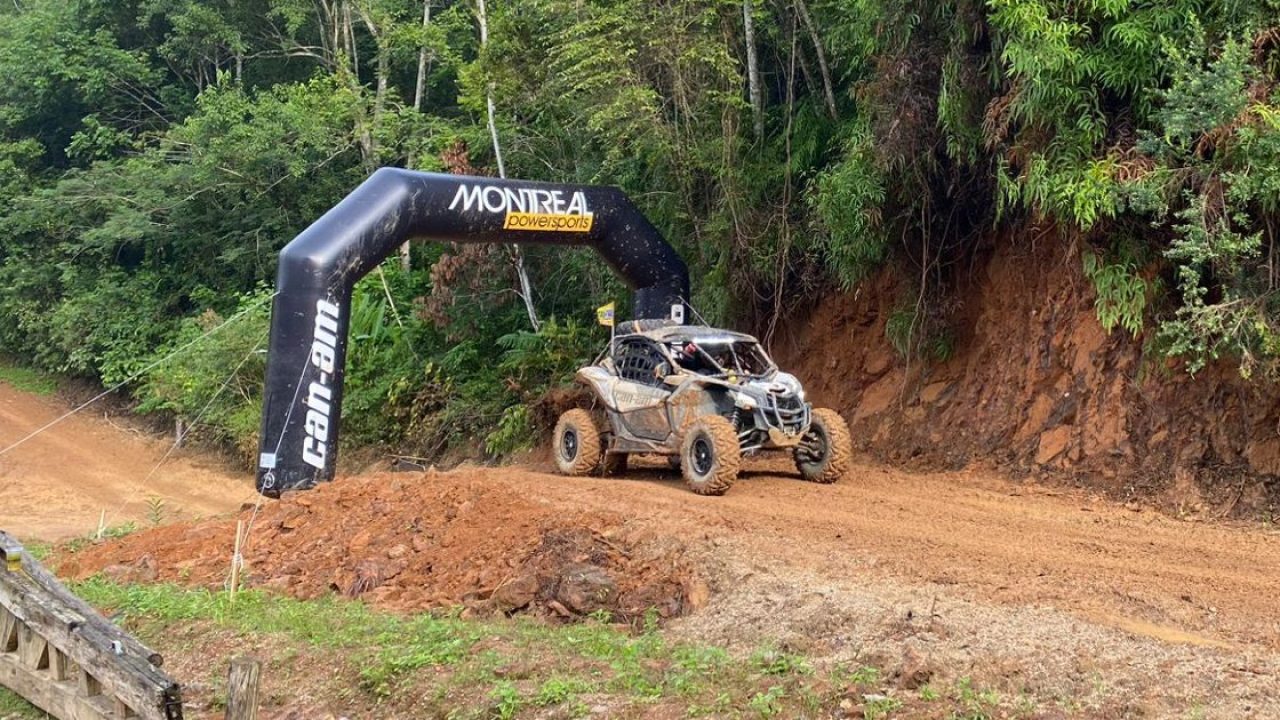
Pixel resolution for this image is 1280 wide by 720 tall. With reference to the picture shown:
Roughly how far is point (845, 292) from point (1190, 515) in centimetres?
649

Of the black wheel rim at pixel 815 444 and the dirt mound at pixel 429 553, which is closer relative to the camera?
the dirt mound at pixel 429 553

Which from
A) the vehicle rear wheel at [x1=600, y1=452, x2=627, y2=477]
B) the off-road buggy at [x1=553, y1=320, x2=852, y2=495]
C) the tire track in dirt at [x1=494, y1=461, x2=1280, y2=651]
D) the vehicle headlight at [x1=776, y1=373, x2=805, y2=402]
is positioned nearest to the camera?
the tire track in dirt at [x1=494, y1=461, x2=1280, y2=651]

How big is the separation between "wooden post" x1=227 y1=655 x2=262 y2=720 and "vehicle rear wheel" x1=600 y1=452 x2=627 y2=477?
8.39 metres

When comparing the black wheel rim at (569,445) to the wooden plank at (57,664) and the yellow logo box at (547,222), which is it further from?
the wooden plank at (57,664)

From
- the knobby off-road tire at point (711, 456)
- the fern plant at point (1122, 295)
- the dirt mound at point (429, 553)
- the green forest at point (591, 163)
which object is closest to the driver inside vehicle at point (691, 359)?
the knobby off-road tire at point (711, 456)

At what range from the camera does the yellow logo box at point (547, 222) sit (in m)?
15.6

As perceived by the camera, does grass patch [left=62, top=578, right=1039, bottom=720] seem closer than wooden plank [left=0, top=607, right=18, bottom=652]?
Yes

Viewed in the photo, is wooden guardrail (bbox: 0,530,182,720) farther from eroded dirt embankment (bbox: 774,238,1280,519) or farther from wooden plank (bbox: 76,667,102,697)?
eroded dirt embankment (bbox: 774,238,1280,519)

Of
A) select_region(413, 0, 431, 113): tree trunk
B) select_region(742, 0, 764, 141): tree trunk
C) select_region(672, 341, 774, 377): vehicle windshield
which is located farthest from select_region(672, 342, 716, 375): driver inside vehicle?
select_region(413, 0, 431, 113): tree trunk

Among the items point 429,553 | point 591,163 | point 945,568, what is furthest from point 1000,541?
point 591,163

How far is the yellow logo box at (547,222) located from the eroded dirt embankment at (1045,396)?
3715 millimetres

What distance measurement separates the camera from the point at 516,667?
24.5ft

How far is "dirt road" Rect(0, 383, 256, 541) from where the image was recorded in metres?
18.4

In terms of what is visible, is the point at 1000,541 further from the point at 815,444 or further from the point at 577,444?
the point at 577,444
